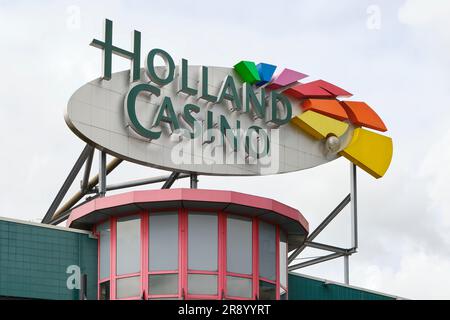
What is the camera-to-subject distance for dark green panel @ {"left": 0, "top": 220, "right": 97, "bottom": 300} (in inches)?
1634

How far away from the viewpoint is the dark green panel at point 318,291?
4934cm

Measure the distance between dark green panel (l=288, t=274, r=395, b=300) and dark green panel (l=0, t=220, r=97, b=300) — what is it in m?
9.60

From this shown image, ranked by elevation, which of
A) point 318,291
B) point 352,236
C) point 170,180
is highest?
point 170,180

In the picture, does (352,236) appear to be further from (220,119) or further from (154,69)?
(154,69)

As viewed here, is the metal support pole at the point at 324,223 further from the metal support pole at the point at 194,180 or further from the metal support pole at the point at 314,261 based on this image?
the metal support pole at the point at 194,180

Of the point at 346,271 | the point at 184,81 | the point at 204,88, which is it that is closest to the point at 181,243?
the point at 184,81

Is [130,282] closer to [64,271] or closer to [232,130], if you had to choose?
[64,271]

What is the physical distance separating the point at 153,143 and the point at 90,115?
3066 millimetres

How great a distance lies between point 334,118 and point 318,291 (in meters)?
7.89

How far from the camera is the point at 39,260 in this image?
4225cm

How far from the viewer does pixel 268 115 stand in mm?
50125

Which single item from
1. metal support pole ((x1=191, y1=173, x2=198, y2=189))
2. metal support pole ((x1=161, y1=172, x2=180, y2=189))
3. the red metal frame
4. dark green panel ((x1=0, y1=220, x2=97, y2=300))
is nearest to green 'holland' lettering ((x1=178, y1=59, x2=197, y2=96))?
metal support pole ((x1=191, y1=173, x2=198, y2=189))
